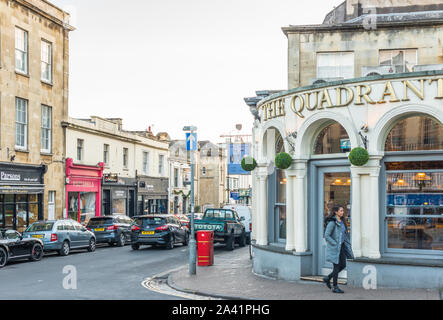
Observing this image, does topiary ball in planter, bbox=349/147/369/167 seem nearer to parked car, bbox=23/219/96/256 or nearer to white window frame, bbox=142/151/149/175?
Result: parked car, bbox=23/219/96/256

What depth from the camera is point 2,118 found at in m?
27.1

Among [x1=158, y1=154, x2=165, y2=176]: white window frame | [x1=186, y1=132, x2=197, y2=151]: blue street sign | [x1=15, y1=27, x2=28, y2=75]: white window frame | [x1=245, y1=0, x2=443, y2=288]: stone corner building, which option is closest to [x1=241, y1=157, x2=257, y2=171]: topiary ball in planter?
[x1=245, y1=0, x2=443, y2=288]: stone corner building

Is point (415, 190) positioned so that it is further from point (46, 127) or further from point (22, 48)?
point (46, 127)

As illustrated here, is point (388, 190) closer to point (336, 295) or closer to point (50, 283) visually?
point (336, 295)

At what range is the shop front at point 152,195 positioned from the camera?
148 feet

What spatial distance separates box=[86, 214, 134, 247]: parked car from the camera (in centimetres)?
2825

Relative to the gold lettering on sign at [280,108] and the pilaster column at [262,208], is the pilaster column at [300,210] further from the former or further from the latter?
the pilaster column at [262,208]

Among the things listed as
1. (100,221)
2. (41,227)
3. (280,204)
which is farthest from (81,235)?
(280,204)

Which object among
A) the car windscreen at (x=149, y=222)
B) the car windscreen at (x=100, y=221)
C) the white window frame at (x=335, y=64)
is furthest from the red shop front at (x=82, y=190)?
the white window frame at (x=335, y=64)

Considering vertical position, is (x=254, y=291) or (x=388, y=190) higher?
(x=388, y=190)

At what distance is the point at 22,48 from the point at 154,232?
1167cm

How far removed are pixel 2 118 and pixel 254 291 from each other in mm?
18757
